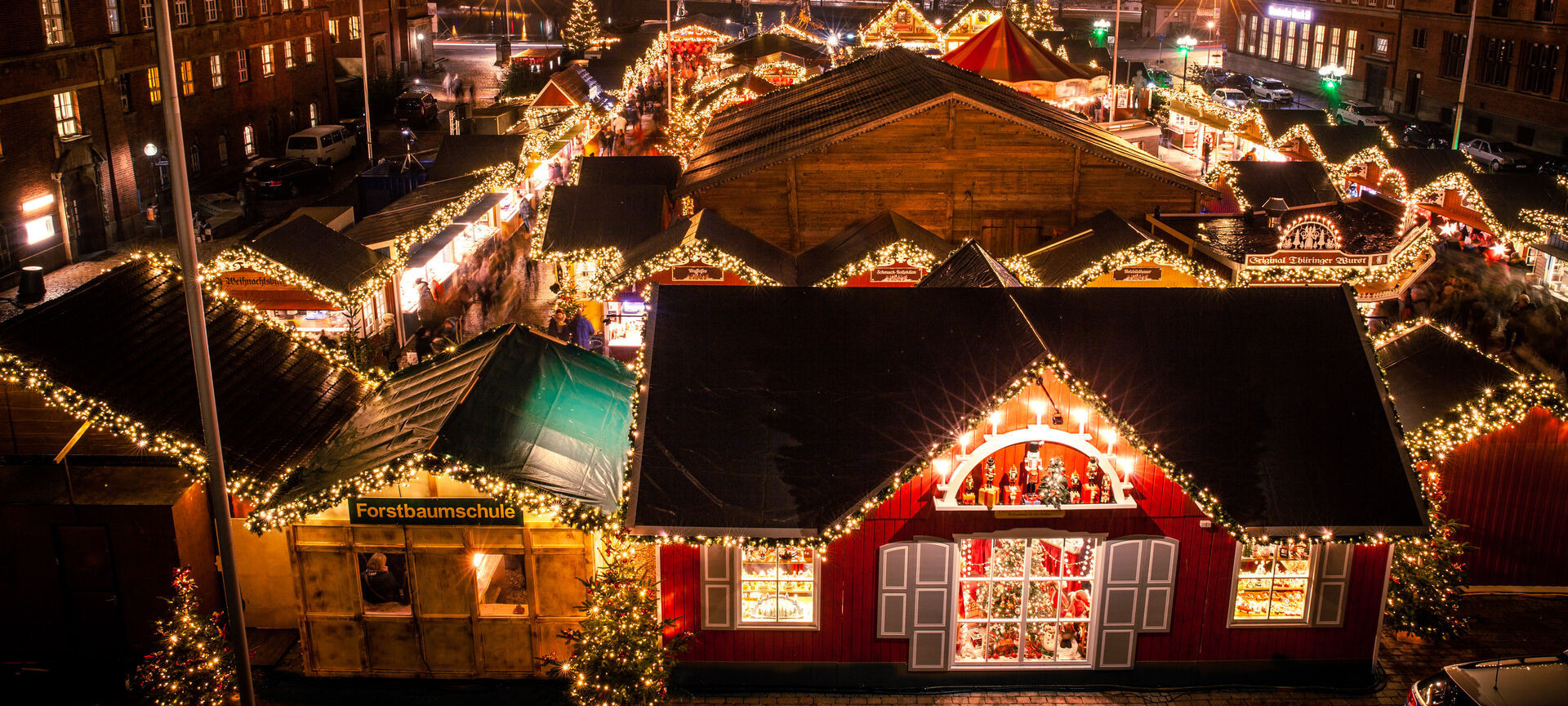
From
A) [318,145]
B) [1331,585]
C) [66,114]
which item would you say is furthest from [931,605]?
[318,145]

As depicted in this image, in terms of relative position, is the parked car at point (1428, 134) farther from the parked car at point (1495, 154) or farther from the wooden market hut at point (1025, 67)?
the wooden market hut at point (1025, 67)

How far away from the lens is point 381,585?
1265cm

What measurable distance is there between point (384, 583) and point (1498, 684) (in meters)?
11.4

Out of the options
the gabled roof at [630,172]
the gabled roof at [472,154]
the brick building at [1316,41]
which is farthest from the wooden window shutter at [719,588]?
the brick building at [1316,41]

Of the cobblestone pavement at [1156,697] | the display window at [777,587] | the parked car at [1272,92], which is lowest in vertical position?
the cobblestone pavement at [1156,697]

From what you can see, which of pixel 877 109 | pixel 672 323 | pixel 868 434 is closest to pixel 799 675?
pixel 868 434

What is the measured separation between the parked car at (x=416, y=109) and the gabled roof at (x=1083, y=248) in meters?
37.0

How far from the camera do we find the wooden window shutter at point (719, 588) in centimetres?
1140

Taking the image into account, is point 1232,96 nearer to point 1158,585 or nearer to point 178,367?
point 1158,585

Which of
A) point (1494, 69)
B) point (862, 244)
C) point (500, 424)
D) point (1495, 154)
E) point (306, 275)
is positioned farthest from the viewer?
point (1494, 69)

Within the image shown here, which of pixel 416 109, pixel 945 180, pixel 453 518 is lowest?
pixel 453 518

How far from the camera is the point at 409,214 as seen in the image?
2231cm

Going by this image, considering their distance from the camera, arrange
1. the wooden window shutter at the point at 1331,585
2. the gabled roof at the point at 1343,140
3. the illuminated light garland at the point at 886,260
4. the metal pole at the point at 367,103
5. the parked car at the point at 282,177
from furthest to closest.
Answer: the parked car at the point at 282,177
the metal pole at the point at 367,103
the gabled roof at the point at 1343,140
the illuminated light garland at the point at 886,260
the wooden window shutter at the point at 1331,585

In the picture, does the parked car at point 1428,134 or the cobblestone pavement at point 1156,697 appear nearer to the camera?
the cobblestone pavement at point 1156,697
